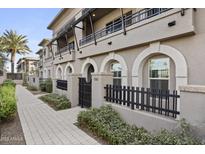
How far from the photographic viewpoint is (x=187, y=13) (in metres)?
6.78

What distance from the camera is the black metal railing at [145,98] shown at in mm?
5078

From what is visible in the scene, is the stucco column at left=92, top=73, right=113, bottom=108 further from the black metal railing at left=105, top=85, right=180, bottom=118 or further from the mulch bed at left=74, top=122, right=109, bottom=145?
the mulch bed at left=74, top=122, right=109, bottom=145

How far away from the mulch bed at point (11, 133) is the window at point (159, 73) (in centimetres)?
636

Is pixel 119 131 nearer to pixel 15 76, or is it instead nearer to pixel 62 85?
pixel 62 85

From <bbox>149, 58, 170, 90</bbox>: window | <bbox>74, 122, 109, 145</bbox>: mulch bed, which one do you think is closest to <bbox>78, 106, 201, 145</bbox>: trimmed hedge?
<bbox>74, 122, 109, 145</bbox>: mulch bed

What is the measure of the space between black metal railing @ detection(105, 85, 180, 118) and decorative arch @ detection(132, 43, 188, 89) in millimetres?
1329

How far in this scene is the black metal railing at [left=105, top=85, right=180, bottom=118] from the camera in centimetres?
508

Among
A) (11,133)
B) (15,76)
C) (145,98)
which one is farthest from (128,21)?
(15,76)

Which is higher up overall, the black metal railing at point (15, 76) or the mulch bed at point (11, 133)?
the black metal railing at point (15, 76)

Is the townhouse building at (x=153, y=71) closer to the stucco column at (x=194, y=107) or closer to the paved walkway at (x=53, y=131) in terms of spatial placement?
the stucco column at (x=194, y=107)

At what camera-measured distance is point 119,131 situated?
17.0 feet

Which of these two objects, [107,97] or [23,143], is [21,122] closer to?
[23,143]

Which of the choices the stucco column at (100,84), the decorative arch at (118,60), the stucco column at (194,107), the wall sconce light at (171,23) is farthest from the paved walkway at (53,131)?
the wall sconce light at (171,23)

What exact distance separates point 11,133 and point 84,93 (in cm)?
464
